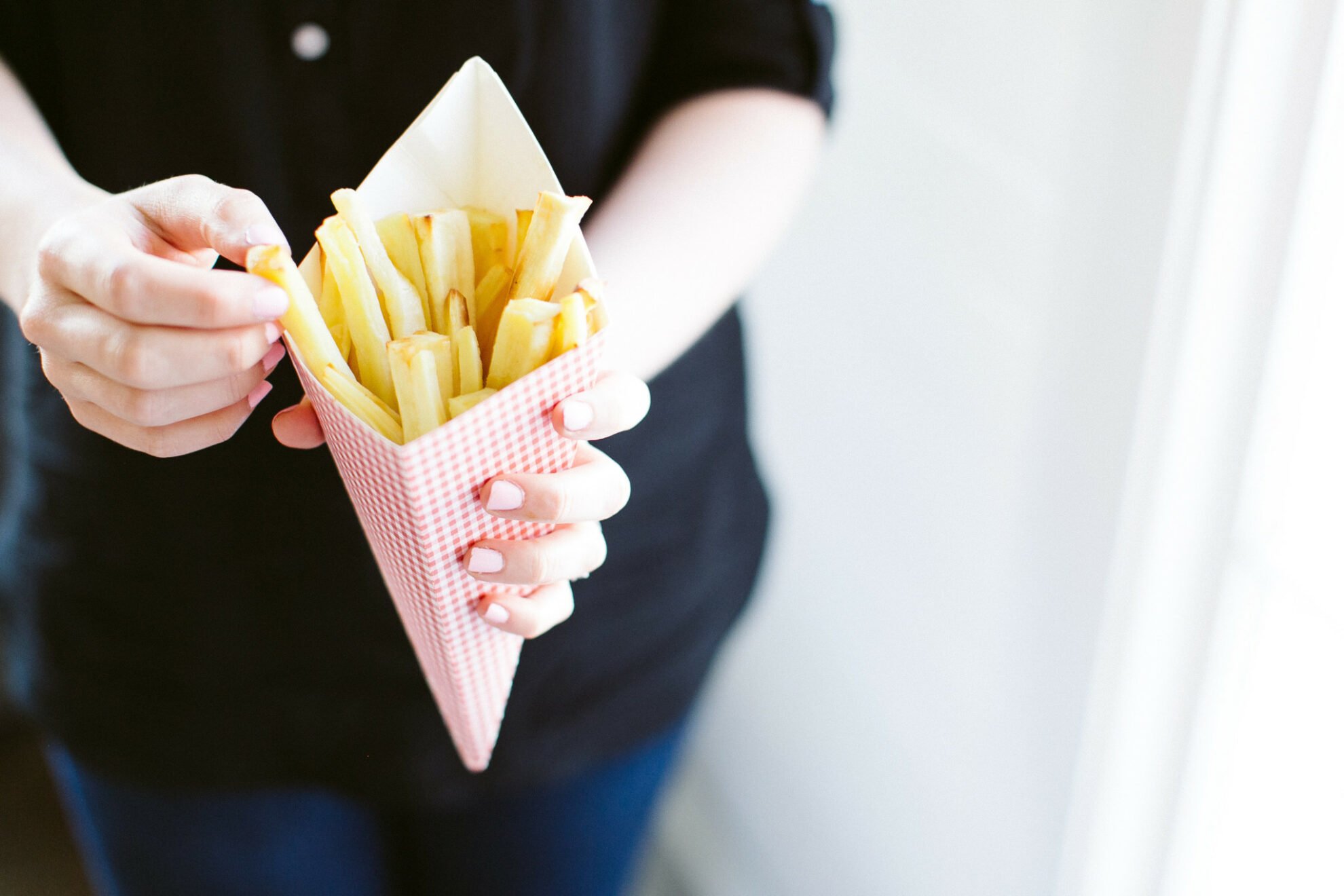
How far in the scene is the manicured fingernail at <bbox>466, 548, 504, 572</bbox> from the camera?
0.57 metres

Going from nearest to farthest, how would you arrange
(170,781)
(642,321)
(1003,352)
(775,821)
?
(642,321)
(170,781)
(1003,352)
(775,821)

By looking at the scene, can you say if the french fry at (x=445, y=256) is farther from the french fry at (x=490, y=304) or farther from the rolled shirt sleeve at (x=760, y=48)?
the rolled shirt sleeve at (x=760, y=48)

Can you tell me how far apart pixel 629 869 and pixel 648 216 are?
598 millimetres

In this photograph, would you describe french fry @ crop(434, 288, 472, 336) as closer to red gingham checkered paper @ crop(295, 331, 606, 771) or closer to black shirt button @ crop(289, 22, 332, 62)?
red gingham checkered paper @ crop(295, 331, 606, 771)

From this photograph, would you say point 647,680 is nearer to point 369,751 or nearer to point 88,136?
point 369,751

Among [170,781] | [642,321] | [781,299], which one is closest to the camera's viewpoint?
[642,321]

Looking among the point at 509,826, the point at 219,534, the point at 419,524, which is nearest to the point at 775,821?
the point at 509,826

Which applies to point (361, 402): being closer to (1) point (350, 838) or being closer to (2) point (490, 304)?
(2) point (490, 304)

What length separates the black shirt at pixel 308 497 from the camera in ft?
2.25

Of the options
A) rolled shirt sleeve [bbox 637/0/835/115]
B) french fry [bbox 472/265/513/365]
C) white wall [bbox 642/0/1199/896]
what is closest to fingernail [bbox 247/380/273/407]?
french fry [bbox 472/265/513/365]

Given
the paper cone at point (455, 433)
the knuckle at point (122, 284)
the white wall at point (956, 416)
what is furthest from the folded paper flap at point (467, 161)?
the white wall at point (956, 416)

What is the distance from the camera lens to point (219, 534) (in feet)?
2.51

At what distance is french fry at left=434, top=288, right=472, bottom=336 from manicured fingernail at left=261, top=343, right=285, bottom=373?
0.24ft

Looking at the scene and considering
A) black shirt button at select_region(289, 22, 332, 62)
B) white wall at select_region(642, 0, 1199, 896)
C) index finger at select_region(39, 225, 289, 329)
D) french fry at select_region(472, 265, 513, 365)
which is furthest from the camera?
white wall at select_region(642, 0, 1199, 896)
